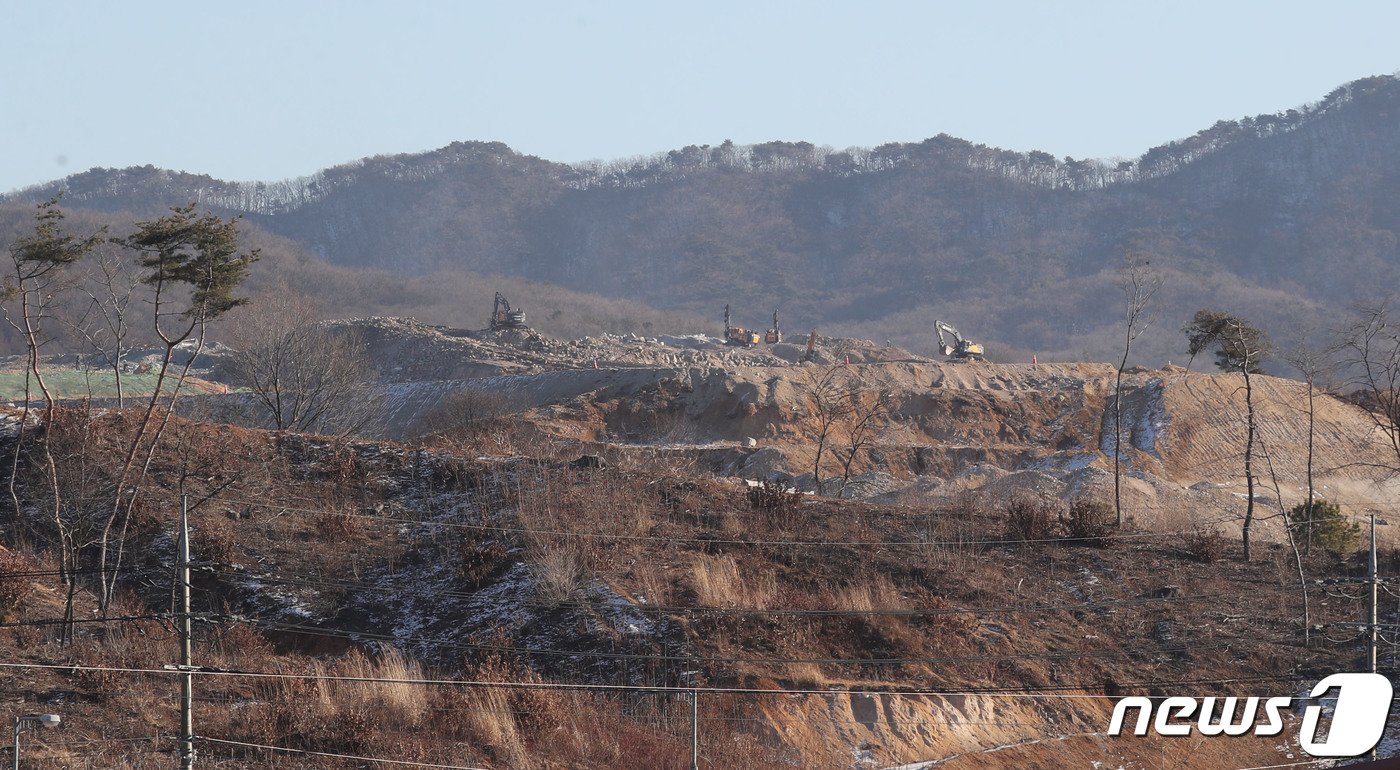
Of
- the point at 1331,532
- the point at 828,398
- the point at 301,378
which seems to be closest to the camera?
the point at 1331,532

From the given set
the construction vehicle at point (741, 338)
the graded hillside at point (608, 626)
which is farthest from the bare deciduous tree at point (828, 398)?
the construction vehicle at point (741, 338)

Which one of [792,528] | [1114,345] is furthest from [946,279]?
[792,528]

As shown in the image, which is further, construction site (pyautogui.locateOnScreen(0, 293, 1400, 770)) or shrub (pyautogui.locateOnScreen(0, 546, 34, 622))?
shrub (pyautogui.locateOnScreen(0, 546, 34, 622))

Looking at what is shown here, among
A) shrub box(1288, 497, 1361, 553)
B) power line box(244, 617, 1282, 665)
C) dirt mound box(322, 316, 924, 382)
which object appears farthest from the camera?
dirt mound box(322, 316, 924, 382)

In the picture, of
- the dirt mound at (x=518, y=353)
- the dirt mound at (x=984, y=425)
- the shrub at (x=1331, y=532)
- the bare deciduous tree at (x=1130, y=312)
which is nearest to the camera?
the bare deciduous tree at (x=1130, y=312)

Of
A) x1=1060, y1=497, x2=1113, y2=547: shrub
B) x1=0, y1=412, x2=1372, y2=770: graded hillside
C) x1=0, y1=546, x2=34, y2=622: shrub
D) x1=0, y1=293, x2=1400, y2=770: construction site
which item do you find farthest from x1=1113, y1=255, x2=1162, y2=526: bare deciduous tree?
x1=0, y1=546, x2=34, y2=622: shrub

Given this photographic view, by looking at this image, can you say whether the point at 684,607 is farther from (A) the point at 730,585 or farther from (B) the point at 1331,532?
(B) the point at 1331,532

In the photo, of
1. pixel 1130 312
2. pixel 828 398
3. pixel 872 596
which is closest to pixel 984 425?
pixel 828 398

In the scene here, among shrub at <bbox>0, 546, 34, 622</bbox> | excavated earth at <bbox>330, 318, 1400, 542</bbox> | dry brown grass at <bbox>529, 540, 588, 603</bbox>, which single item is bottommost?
excavated earth at <bbox>330, 318, 1400, 542</bbox>

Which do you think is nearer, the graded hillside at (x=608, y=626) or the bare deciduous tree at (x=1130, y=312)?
the graded hillside at (x=608, y=626)

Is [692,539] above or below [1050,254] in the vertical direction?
below

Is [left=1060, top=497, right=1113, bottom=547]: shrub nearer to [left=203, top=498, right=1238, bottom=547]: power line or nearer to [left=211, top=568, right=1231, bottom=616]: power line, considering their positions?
[left=203, top=498, right=1238, bottom=547]: power line

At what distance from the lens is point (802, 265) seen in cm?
18700

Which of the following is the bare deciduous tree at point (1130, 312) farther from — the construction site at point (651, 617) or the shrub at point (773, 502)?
the shrub at point (773, 502)
